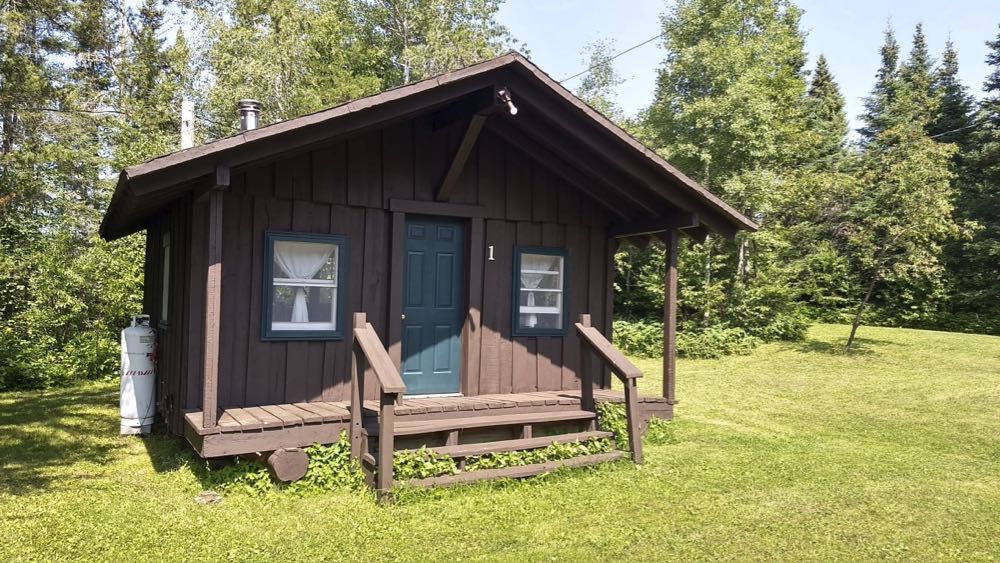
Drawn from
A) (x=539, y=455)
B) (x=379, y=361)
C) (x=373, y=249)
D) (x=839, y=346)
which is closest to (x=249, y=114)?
(x=373, y=249)

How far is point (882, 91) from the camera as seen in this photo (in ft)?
91.3

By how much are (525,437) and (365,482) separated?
1532mm

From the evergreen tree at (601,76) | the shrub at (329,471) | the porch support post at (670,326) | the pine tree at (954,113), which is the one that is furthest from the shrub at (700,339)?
the evergreen tree at (601,76)

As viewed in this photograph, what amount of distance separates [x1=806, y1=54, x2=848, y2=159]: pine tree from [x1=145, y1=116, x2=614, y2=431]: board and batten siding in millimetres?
19540

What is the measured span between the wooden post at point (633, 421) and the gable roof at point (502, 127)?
198 centimetres

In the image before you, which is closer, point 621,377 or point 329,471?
point 329,471

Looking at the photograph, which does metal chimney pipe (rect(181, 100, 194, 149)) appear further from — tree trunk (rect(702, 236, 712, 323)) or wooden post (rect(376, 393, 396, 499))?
tree trunk (rect(702, 236, 712, 323))

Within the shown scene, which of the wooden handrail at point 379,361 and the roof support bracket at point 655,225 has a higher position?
the roof support bracket at point 655,225

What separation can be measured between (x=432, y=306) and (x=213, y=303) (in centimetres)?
224

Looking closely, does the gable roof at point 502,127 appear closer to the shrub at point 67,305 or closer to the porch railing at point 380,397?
the porch railing at point 380,397

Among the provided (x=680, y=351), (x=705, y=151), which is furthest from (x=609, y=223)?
(x=705, y=151)

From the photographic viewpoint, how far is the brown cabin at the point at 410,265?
5.22 meters

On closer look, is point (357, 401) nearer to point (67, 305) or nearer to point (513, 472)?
point (513, 472)

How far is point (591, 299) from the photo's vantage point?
7605 mm
